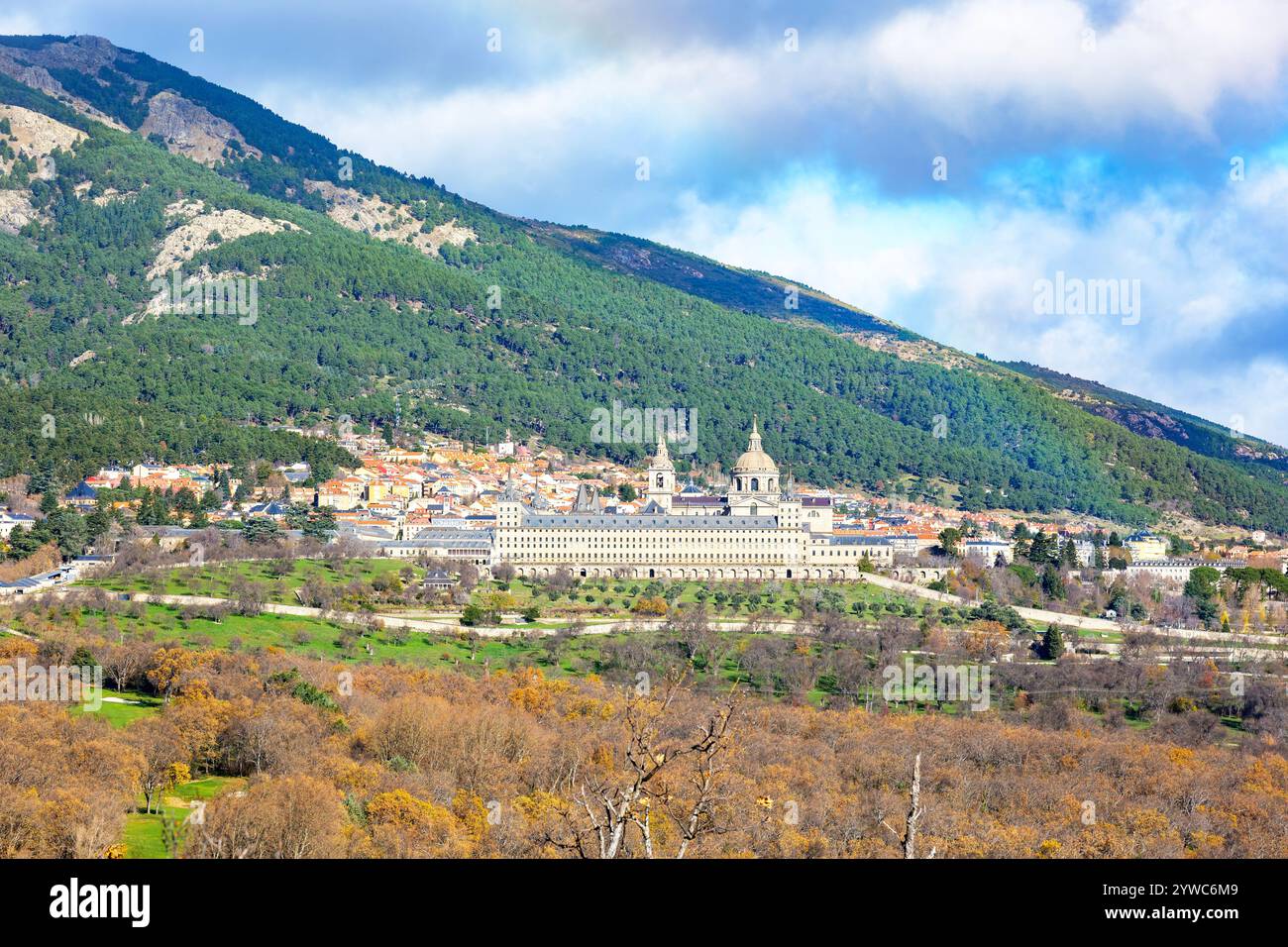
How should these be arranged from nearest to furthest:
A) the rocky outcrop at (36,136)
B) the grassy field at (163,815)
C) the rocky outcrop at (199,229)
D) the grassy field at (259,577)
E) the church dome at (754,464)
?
1. the grassy field at (163,815)
2. the grassy field at (259,577)
3. the church dome at (754,464)
4. the rocky outcrop at (199,229)
5. the rocky outcrop at (36,136)

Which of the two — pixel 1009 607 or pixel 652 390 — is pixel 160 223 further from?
pixel 1009 607

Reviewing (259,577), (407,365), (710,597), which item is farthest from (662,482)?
(407,365)

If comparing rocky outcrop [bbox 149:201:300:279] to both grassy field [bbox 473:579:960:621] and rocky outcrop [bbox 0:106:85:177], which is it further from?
grassy field [bbox 473:579:960:621]

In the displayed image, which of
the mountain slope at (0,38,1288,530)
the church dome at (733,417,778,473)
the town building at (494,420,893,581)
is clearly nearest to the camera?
the town building at (494,420,893,581)

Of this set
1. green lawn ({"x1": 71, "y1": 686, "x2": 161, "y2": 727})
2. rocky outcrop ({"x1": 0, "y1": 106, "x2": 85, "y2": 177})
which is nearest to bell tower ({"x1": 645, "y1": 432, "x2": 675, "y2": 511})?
green lawn ({"x1": 71, "y1": 686, "x2": 161, "y2": 727})

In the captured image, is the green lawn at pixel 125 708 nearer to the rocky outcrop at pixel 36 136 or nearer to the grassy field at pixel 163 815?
the grassy field at pixel 163 815

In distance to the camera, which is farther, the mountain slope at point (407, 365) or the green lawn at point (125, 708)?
the mountain slope at point (407, 365)

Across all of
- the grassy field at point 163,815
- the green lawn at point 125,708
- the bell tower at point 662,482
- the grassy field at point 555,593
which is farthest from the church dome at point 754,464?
the grassy field at point 163,815

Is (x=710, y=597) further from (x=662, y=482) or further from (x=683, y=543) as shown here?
(x=662, y=482)
